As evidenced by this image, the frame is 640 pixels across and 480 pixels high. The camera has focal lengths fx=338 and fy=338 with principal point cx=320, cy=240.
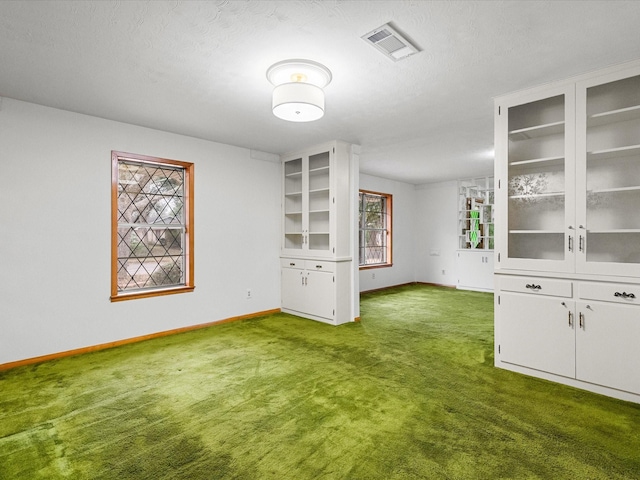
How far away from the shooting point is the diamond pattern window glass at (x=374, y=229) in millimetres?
7574

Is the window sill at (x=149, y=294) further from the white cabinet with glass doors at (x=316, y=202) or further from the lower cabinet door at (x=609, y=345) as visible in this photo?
the lower cabinet door at (x=609, y=345)

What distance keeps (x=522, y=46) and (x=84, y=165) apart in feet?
13.9

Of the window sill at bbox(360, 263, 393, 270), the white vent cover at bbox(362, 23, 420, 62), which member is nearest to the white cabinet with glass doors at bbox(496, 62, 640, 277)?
the white vent cover at bbox(362, 23, 420, 62)

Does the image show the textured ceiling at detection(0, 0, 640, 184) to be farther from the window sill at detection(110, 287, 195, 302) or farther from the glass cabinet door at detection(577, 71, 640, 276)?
the window sill at detection(110, 287, 195, 302)

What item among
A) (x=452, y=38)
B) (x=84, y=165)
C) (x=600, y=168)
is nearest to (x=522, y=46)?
(x=452, y=38)

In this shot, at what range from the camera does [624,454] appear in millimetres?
1883

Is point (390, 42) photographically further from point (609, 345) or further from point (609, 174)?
point (609, 345)

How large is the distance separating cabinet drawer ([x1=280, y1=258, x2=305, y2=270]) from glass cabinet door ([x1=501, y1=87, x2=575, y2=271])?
9.55 ft

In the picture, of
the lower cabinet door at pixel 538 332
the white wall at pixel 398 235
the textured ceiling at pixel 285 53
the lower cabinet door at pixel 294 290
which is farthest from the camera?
the white wall at pixel 398 235

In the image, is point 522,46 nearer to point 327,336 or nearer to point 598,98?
point 598,98

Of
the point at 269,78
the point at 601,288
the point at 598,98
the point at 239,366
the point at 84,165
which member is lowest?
the point at 239,366

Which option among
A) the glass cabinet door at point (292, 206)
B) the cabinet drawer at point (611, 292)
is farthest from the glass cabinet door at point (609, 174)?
the glass cabinet door at point (292, 206)

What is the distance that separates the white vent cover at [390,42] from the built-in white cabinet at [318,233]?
2312 millimetres

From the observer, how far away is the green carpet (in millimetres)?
1806
